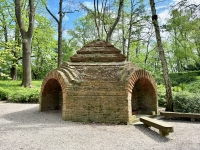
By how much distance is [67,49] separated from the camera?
3494 cm

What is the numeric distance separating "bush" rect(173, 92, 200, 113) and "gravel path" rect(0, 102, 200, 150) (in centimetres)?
224

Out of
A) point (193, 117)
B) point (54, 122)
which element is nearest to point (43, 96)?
point (54, 122)

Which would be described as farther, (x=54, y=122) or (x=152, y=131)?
(x=54, y=122)

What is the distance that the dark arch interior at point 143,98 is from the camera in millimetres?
8859

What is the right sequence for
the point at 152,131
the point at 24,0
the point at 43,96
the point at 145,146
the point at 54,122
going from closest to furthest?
1. the point at 145,146
2. the point at 152,131
3. the point at 54,122
4. the point at 43,96
5. the point at 24,0

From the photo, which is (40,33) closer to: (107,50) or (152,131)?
(107,50)

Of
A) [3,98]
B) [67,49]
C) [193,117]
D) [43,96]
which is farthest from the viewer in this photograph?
[67,49]

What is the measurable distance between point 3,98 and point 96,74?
28.5 feet

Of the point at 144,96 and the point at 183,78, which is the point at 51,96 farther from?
the point at 183,78

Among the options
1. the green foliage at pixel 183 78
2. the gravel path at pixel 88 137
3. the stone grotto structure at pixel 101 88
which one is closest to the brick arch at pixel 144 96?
the stone grotto structure at pixel 101 88

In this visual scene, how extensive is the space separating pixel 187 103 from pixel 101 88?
4156 millimetres

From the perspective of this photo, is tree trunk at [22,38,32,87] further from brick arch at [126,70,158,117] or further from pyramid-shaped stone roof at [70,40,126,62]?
brick arch at [126,70,158,117]

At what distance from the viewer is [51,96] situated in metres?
9.41

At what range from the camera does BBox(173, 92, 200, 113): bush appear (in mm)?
8719
